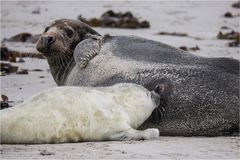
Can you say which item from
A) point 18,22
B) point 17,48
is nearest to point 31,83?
point 17,48

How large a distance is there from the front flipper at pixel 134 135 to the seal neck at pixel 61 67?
6.68 ft

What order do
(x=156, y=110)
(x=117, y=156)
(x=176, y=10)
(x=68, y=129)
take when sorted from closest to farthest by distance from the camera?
(x=117, y=156)
(x=68, y=129)
(x=156, y=110)
(x=176, y=10)

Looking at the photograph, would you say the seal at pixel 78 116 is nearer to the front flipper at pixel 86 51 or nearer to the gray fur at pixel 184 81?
the gray fur at pixel 184 81

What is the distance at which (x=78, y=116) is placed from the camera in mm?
5824

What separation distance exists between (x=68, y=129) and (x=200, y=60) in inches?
69.2

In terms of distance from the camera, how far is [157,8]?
15141 millimetres

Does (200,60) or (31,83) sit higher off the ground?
(200,60)

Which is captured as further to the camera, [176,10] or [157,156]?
[176,10]

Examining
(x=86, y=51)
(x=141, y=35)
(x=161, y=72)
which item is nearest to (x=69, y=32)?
(x=86, y=51)

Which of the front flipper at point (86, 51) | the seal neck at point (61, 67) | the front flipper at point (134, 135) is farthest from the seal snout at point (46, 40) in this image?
the front flipper at point (134, 135)

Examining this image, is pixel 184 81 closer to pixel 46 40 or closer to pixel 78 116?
pixel 78 116

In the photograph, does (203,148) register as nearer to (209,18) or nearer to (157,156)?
(157,156)

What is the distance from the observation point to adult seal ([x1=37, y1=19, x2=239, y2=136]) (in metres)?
6.51

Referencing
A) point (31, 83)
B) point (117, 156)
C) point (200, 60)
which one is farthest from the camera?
point (31, 83)
